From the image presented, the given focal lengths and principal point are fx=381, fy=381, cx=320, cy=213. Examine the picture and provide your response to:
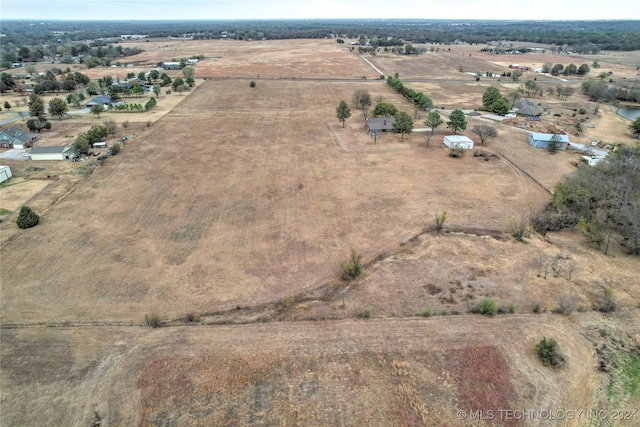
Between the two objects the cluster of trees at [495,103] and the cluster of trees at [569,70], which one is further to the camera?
the cluster of trees at [569,70]

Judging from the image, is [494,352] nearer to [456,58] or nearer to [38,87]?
[38,87]

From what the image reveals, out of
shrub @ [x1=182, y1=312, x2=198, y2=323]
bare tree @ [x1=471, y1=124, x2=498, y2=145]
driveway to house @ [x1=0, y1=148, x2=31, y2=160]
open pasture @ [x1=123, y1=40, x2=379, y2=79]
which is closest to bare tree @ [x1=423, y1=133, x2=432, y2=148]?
bare tree @ [x1=471, y1=124, x2=498, y2=145]

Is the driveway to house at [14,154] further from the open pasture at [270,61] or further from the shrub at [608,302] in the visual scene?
the open pasture at [270,61]

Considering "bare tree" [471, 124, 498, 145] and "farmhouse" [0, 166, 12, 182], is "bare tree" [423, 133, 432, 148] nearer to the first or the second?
"bare tree" [471, 124, 498, 145]

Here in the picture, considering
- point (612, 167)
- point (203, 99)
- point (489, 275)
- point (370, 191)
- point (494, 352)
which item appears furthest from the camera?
point (203, 99)

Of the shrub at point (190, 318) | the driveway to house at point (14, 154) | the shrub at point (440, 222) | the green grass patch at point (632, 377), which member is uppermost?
the driveway to house at point (14, 154)

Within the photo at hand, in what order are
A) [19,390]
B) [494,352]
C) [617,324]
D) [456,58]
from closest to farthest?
[19,390]
[494,352]
[617,324]
[456,58]

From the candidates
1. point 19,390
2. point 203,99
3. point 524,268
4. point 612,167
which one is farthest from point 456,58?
point 19,390

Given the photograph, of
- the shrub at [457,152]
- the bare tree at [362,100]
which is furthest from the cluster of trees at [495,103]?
the shrub at [457,152]
